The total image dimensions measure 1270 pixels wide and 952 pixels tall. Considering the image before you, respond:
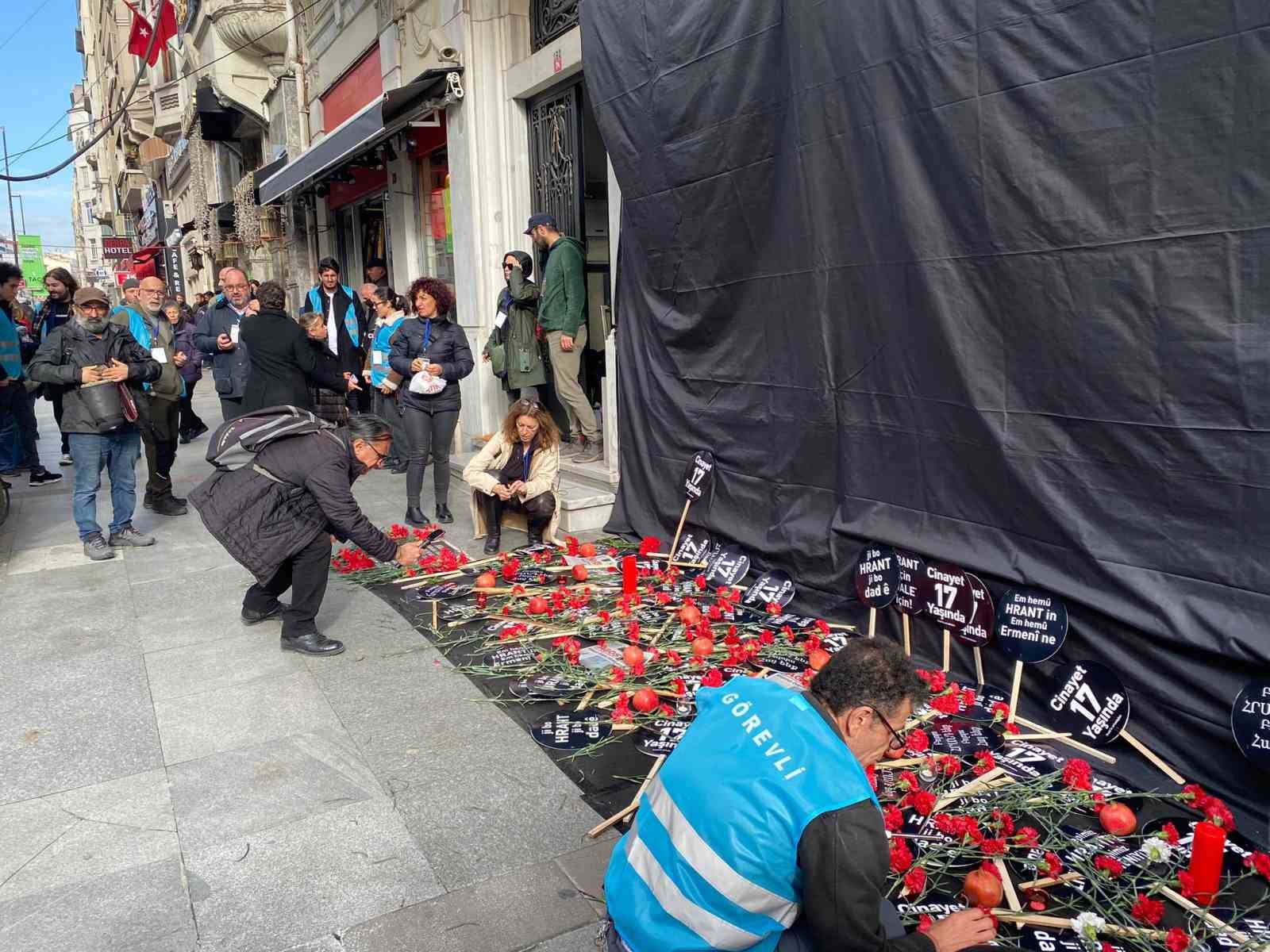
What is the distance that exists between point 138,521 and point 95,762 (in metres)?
4.53

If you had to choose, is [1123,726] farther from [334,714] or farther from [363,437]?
[363,437]

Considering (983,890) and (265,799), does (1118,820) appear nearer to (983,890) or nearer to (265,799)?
(983,890)

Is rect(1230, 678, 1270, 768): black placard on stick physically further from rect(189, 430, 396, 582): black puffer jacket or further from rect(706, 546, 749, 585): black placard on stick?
rect(189, 430, 396, 582): black puffer jacket

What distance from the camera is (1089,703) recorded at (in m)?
3.69

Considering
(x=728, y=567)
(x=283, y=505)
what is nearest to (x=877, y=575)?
(x=728, y=567)

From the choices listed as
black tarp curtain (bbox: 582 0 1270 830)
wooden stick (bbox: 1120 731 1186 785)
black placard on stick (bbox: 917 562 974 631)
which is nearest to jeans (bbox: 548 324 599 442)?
black tarp curtain (bbox: 582 0 1270 830)

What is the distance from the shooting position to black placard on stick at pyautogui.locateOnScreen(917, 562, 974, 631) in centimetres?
421

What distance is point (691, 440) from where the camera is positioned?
6.24 m

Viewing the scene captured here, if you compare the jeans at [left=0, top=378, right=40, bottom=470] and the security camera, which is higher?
the security camera

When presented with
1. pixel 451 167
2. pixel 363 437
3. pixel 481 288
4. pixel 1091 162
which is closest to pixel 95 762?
pixel 363 437

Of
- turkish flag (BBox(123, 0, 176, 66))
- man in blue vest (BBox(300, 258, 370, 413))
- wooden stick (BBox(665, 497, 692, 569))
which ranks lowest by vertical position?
wooden stick (BBox(665, 497, 692, 569))

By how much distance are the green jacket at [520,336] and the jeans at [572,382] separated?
0.22 meters

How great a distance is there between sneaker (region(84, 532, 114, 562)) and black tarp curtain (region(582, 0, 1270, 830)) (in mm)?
4394

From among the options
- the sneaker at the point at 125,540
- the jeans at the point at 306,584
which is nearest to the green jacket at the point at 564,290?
the jeans at the point at 306,584
